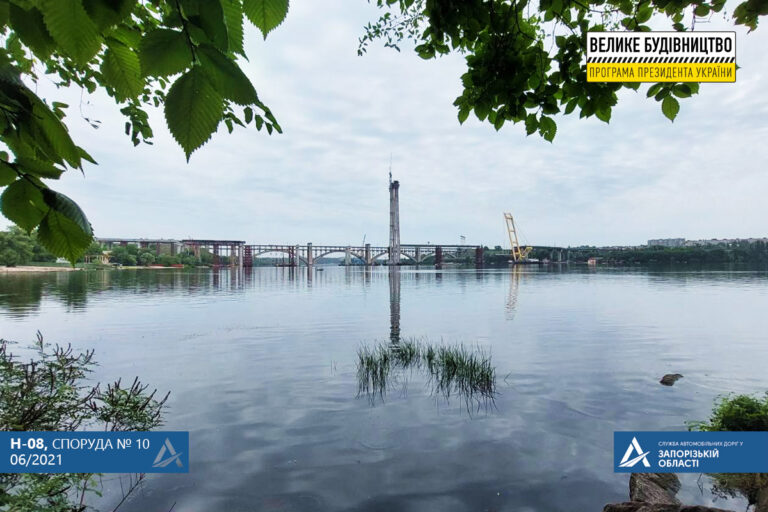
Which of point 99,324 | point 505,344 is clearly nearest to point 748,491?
point 505,344

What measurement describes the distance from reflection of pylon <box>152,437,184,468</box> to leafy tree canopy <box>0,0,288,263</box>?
9.32m

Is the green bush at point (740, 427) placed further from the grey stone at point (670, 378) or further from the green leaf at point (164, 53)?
the green leaf at point (164, 53)

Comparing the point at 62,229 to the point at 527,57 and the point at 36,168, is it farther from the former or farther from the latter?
the point at 527,57

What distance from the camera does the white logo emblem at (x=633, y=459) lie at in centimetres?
852

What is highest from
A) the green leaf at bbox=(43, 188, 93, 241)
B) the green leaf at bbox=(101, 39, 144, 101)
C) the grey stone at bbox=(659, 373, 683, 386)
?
the green leaf at bbox=(101, 39, 144, 101)

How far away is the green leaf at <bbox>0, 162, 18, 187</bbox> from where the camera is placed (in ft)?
4.25

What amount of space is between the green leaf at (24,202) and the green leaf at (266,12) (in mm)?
914

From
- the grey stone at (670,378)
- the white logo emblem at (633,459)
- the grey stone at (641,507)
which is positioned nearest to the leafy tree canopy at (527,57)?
the grey stone at (641,507)

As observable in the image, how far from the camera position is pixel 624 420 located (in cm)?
1205

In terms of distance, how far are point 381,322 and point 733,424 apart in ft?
84.0

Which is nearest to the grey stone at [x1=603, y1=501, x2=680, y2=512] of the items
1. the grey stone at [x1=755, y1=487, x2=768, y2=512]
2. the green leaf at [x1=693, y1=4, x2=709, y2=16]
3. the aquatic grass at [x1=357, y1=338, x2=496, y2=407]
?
the grey stone at [x1=755, y1=487, x2=768, y2=512]

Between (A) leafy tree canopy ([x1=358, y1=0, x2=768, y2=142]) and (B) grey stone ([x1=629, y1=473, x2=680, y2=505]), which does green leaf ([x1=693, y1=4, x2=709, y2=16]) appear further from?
(B) grey stone ([x1=629, y1=473, x2=680, y2=505])

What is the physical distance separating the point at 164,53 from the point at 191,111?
0.27 m

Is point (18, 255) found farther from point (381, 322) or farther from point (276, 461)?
point (276, 461)
